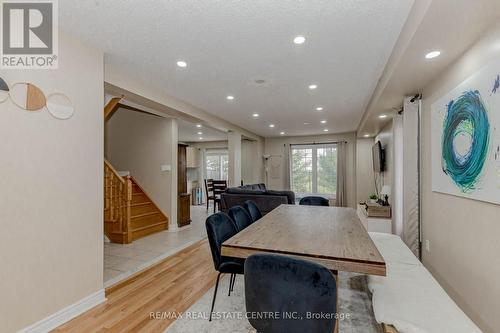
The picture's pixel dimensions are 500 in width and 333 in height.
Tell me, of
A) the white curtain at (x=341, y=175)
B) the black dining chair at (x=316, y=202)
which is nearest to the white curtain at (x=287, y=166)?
the white curtain at (x=341, y=175)

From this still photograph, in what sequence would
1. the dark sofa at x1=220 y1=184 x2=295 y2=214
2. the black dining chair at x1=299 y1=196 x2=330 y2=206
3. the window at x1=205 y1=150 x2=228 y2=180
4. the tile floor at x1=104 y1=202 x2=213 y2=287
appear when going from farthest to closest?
the window at x1=205 y1=150 x2=228 y2=180, the dark sofa at x1=220 y1=184 x2=295 y2=214, the black dining chair at x1=299 y1=196 x2=330 y2=206, the tile floor at x1=104 y1=202 x2=213 y2=287

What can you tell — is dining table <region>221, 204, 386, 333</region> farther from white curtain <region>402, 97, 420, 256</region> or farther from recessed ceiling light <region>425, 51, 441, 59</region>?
recessed ceiling light <region>425, 51, 441, 59</region>

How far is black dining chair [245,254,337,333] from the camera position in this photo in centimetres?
116

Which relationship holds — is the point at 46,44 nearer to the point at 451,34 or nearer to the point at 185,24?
the point at 185,24

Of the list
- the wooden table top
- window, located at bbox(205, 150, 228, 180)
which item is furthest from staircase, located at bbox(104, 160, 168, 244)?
window, located at bbox(205, 150, 228, 180)

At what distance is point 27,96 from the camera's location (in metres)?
1.84

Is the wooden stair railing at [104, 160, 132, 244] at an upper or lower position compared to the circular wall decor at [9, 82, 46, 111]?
lower

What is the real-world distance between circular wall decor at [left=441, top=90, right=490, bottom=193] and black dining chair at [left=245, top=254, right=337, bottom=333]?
5.14ft

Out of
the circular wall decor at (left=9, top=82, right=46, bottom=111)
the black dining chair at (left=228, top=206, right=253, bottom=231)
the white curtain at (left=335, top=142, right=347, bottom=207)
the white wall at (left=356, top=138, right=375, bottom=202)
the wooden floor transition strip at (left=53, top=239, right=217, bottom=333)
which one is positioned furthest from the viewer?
the white curtain at (left=335, top=142, right=347, bottom=207)

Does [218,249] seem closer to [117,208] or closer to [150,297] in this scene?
[150,297]

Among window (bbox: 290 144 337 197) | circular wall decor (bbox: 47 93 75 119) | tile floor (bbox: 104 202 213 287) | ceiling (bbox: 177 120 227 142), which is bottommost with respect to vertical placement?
tile floor (bbox: 104 202 213 287)

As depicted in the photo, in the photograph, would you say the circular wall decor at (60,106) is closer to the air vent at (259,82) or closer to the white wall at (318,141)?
the air vent at (259,82)

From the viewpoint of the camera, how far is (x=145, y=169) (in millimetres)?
5457

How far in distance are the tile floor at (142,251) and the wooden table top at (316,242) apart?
1.92 meters
